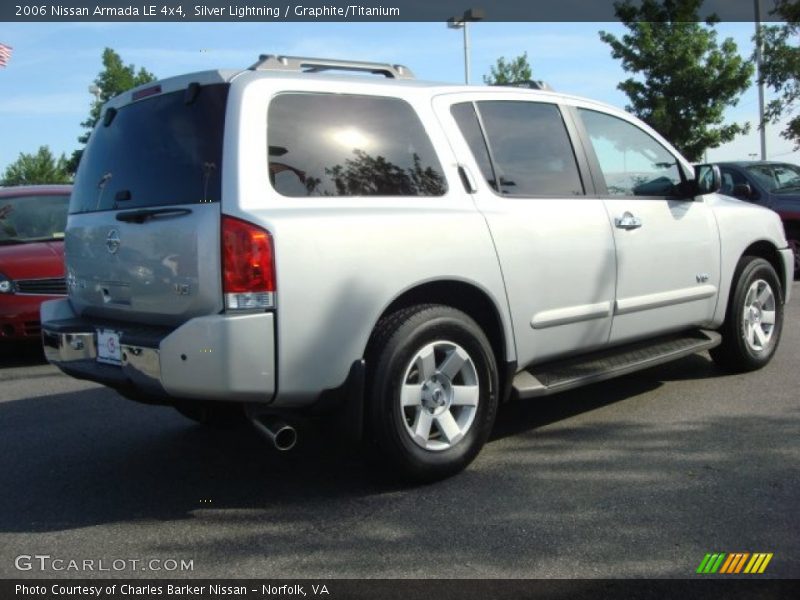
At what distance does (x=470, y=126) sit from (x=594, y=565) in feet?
7.54

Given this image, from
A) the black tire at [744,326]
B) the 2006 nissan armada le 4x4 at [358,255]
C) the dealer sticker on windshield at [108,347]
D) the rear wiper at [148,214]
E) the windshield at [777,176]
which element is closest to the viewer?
the 2006 nissan armada le 4x4 at [358,255]

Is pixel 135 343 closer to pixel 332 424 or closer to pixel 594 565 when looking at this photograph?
pixel 332 424

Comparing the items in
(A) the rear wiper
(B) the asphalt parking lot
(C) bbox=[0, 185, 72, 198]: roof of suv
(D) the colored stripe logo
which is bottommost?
(D) the colored stripe logo

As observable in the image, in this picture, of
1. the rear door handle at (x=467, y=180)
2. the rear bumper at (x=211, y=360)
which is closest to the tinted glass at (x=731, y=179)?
the rear door handle at (x=467, y=180)

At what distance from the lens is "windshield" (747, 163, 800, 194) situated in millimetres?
11406

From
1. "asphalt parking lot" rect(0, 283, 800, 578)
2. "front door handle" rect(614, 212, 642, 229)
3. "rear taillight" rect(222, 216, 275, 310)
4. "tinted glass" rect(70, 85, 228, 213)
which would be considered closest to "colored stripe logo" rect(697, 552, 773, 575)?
"asphalt parking lot" rect(0, 283, 800, 578)

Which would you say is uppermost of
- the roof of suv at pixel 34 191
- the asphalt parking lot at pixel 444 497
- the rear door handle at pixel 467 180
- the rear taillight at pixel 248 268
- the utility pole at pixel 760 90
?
the utility pole at pixel 760 90

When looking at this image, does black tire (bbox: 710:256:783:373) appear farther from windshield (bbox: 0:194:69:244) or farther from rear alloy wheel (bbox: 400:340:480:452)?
windshield (bbox: 0:194:69:244)

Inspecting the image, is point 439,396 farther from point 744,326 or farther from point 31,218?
point 31,218

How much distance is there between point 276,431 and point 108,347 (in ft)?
3.02

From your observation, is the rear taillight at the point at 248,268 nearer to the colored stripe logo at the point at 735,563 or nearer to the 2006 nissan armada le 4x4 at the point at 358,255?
the 2006 nissan armada le 4x4 at the point at 358,255

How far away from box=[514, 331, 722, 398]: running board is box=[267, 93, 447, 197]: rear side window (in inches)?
43.7

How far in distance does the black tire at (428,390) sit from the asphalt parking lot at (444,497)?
162 mm

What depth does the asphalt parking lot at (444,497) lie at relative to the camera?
3.10 metres
